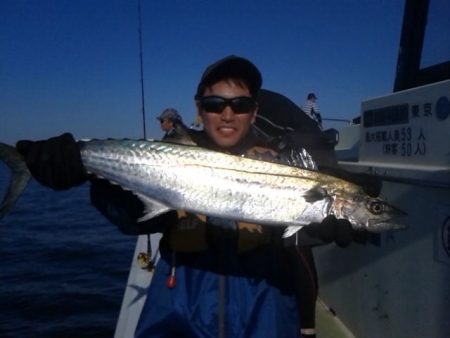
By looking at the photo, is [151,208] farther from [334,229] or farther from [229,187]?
[334,229]

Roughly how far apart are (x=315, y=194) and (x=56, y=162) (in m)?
1.70

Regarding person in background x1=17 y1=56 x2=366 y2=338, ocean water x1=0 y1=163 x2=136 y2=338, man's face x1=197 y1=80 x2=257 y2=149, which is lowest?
ocean water x1=0 y1=163 x2=136 y2=338

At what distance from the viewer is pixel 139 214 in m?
2.91

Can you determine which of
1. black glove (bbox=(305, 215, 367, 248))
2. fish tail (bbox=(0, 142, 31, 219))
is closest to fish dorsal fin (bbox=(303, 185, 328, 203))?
black glove (bbox=(305, 215, 367, 248))

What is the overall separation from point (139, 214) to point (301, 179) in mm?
1114

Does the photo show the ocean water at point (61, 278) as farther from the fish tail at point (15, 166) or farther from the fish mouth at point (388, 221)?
the fish mouth at point (388, 221)

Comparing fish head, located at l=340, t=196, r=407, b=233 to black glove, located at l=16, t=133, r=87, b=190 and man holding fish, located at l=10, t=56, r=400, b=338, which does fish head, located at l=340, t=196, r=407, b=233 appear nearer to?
man holding fish, located at l=10, t=56, r=400, b=338

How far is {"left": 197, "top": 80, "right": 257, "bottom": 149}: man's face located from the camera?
9.75ft

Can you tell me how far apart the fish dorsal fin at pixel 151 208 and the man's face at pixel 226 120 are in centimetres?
65

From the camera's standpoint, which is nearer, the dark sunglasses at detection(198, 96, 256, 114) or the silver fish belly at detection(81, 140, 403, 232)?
the silver fish belly at detection(81, 140, 403, 232)

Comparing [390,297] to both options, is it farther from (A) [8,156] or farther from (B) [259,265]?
(A) [8,156]

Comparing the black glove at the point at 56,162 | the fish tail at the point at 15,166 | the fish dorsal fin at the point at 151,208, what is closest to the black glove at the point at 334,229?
the fish dorsal fin at the point at 151,208

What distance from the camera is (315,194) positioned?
2807 millimetres

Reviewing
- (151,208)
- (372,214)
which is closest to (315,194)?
(372,214)
